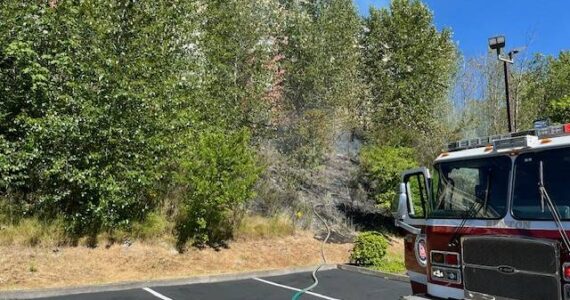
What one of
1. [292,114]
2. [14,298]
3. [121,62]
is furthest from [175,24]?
[14,298]

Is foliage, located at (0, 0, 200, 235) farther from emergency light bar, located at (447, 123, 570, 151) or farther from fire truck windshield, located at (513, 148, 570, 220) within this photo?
fire truck windshield, located at (513, 148, 570, 220)

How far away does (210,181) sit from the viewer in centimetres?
1455

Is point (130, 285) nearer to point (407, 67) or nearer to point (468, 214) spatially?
point (468, 214)

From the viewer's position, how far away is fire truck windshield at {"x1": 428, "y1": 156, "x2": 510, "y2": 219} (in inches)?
231

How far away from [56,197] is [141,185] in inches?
81.5

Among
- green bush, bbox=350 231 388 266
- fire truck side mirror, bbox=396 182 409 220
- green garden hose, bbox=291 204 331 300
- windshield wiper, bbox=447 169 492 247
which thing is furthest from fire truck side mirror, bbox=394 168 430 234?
green bush, bbox=350 231 388 266

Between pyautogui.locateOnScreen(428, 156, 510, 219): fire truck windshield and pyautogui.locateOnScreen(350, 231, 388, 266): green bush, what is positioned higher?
pyautogui.locateOnScreen(428, 156, 510, 219): fire truck windshield

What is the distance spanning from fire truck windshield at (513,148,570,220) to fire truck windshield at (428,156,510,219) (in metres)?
0.17

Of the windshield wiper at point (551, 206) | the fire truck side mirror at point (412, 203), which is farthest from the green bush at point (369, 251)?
the windshield wiper at point (551, 206)

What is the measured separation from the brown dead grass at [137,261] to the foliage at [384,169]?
4029 millimetres

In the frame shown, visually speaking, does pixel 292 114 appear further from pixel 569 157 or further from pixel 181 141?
pixel 569 157

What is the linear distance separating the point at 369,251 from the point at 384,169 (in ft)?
20.0

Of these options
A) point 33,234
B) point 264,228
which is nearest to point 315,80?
point 264,228

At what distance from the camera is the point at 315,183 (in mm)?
22266
